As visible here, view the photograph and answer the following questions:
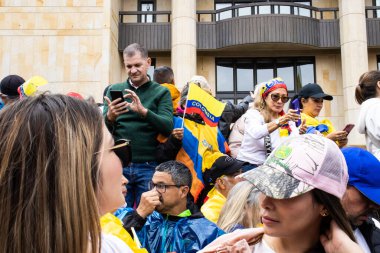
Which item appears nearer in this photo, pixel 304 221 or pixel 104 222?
pixel 304 221

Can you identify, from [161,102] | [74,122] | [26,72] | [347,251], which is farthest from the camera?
[26,72]

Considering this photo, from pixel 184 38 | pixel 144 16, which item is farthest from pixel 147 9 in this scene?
pixel 184 38

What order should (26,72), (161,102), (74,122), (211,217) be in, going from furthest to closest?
(26,72) → (161,102) → (211,217) → (74,122)

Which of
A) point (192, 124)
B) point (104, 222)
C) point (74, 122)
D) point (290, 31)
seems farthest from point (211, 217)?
point (290, 31)

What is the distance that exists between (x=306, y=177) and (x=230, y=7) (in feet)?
61.8

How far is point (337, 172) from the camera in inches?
71.2

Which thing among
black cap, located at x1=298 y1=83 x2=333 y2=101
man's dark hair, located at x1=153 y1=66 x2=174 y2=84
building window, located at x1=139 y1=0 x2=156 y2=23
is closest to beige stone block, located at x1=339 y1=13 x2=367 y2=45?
building window, located at x1=139 y1=0 x2=156 y2=23

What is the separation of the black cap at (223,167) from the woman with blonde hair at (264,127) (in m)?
0.16

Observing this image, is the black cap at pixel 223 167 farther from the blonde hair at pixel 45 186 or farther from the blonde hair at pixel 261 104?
the blonde hair at pixel 45 186

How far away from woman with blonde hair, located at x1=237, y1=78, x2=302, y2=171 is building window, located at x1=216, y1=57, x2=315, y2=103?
15679 millimetres

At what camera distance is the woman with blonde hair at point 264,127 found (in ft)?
15.9

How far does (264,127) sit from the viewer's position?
4785mm

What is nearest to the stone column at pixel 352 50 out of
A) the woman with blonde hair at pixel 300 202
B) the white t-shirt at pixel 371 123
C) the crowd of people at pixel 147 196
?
the white t-shirt at pixel 371 123

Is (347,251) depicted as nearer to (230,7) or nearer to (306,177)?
(306,177)
